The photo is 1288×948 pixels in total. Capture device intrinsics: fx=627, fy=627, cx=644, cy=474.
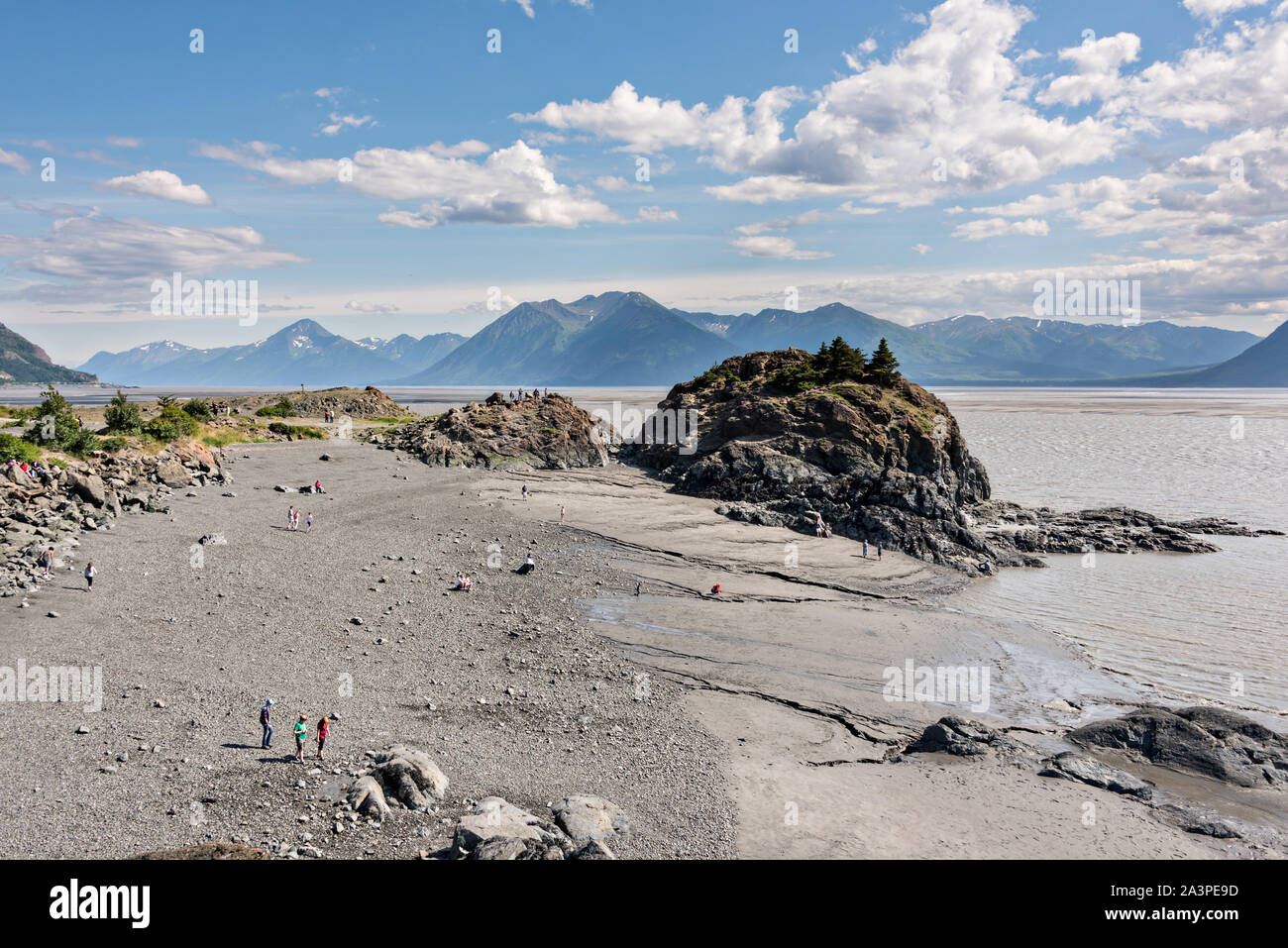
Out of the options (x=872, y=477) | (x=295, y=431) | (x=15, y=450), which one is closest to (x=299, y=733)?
(x=15, y=450)

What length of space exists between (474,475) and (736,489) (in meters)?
27.8

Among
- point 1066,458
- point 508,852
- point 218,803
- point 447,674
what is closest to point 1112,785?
point 508,852

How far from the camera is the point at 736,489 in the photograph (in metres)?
57.5

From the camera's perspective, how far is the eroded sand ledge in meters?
15.8

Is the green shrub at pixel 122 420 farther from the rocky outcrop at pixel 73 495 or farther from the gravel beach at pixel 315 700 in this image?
the gravel beach at pixel 315 700

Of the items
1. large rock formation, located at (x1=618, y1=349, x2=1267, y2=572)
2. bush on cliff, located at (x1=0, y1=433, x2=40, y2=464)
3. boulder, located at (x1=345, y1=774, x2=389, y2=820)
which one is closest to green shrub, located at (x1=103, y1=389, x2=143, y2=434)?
bush on cliff, located at (x1=0, y1=433, x2=40, y2=464)

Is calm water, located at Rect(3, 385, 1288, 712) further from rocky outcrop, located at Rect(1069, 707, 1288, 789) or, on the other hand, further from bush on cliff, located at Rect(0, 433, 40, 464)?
bush on cliff, located at Rect(0, 433, 40, 464)

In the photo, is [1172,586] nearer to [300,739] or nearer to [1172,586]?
[1172,586]

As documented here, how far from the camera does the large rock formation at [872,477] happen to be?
45875 mm

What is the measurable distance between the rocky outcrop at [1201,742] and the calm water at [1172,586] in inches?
139

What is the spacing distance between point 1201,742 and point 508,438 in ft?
216

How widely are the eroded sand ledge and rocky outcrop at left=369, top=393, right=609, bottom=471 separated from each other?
3060 centimetres

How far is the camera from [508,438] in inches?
2958
